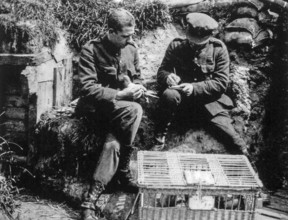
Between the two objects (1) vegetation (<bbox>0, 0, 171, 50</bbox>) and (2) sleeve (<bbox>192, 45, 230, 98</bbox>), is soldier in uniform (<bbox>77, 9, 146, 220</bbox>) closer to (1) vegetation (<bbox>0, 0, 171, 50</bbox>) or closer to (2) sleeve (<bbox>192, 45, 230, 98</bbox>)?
(2) sleeve (<bbox>192, 45, 230, 98</bbox>)

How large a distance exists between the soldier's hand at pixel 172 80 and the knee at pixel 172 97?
0.42 feet

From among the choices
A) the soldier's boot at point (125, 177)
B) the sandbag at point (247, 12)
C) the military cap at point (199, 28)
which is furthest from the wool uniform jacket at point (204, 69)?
the sandbag at point (247, 12)

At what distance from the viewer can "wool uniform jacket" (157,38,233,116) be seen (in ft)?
17.2

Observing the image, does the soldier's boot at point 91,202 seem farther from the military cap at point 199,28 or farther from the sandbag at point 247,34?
the sandbag at point 247,34

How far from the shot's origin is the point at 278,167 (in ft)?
20.4

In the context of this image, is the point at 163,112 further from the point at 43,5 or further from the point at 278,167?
the point at 43,5

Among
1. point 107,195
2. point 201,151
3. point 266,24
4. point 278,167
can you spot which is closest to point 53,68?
point 107,195

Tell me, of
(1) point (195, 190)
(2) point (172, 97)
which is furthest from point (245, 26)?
(1) point (195, 190)

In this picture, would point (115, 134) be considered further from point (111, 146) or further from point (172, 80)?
point (172, 80)

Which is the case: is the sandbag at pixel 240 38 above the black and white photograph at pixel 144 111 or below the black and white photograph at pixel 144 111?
above

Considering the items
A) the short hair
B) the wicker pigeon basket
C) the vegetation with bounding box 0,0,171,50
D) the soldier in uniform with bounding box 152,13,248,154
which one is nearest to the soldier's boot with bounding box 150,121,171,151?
the soldier in uniform with bounding box 152,13,248,154

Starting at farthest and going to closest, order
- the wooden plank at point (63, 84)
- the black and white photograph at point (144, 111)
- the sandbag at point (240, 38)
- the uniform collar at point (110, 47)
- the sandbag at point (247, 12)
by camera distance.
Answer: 1. the sandbag at point (247, 12)
2. the sandbag at point (240, 38)
3. the wooden plank at point (63, 84)
4. the uniform collar at point (110, 47)
5. the black and white photograph at point (144, 111)

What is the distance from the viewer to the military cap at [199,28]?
5086 mm

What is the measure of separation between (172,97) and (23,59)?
211 centimetres
